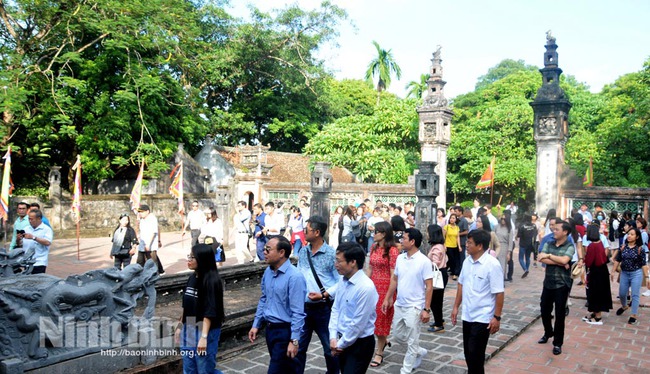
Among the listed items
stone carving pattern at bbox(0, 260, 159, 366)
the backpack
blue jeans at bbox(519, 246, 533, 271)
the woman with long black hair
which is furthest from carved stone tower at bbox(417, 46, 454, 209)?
stone carving pattern at bbox(0, 260, 159, 366)

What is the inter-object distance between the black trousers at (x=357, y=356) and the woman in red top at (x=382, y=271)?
1.70 metres

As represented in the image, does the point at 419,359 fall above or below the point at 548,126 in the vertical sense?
below

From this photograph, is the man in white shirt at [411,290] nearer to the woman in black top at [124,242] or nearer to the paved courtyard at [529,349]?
the paved courtyard at [529,349]

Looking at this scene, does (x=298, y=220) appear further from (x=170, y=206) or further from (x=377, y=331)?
(x=170, y=206)

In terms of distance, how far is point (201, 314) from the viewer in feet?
13.7

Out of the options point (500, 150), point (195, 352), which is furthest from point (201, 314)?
→ point (500, 150)

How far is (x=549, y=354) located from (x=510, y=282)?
5.23m

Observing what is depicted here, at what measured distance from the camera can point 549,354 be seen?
21.2 ft

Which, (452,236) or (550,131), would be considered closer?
(452,236)

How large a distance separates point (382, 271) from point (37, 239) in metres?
5.23

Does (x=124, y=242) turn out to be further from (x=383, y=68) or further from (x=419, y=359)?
(x=383, y=68)

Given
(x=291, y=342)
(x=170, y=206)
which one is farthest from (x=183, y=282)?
(x=170, y=206)

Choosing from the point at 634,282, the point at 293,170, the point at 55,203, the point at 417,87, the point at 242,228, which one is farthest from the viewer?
A: the point at 417,87

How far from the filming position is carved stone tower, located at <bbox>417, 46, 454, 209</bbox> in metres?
20.2
